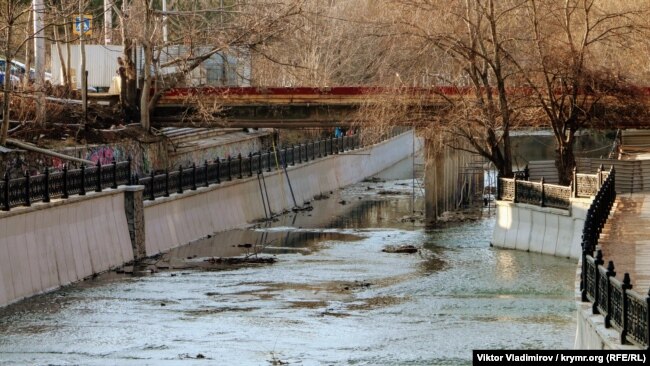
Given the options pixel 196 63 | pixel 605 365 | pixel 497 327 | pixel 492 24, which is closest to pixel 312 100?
pixel 196 63

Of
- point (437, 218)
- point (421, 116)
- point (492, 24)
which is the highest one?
point (492, 24)

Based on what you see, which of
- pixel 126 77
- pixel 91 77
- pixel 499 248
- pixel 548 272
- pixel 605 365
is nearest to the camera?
pixel 605 365

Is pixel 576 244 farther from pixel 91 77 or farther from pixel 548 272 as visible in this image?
pixel 91 77

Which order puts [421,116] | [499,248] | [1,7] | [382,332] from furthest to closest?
1. [1,7]
2. [421,116]
3. [499,248]
4. [382,332]

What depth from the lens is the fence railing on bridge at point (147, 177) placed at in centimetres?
3114

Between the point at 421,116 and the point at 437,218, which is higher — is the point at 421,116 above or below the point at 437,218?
above

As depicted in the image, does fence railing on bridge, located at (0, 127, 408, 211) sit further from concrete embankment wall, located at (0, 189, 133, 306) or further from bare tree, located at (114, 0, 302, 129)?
bare tree, located at (114, 0, 302, 129)

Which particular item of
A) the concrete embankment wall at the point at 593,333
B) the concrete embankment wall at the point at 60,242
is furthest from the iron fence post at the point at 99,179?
the concrete embankment wall at the point at 593,333

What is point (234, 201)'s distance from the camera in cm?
4819

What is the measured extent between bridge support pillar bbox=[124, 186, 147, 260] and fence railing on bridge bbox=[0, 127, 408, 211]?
1.59 ft

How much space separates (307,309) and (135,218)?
Answer: 9.59m

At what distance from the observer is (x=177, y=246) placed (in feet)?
135

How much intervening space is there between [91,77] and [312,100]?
10.3 m

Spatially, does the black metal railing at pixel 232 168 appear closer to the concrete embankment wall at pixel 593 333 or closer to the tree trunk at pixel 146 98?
the tree trunk at pixel 146 98
